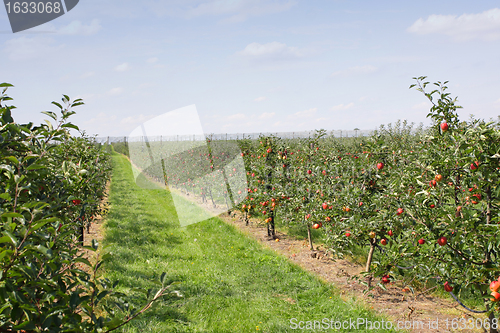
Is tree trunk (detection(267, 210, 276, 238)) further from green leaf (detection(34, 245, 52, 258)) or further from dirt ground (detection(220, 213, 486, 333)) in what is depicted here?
green leaf (detection(34, 245, 52, 258))

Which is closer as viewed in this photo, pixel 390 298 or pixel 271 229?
pixel 390 298

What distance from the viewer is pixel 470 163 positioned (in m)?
2.54

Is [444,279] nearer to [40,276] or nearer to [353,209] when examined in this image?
[353,209]

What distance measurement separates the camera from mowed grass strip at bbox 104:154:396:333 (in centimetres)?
385

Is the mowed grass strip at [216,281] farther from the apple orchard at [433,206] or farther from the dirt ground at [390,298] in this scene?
the apple orchard at [433,206]

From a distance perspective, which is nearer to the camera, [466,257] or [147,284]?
[466,257]

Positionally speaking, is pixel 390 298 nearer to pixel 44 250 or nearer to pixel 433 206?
pixel 433 206

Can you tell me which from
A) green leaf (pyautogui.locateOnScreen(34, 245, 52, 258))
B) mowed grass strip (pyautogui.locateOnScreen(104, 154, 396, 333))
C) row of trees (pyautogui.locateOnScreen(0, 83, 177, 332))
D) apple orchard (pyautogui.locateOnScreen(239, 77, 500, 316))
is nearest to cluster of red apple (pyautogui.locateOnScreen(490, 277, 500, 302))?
apple orchard (pyautogui.locateOnScreen(239, 77, 500, 316))

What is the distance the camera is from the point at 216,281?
16.8 ft

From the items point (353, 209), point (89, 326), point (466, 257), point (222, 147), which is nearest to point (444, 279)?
point (466, 257)

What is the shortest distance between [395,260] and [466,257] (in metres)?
0.77

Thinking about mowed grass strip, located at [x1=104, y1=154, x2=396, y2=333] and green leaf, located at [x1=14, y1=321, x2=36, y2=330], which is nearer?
green leaf, located at [x1=14, y1=321, x2=36, y2=330]

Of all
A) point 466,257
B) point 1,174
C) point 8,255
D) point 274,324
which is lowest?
point 274,324

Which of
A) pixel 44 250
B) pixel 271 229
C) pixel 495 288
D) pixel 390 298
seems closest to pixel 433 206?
pixel 495 288
